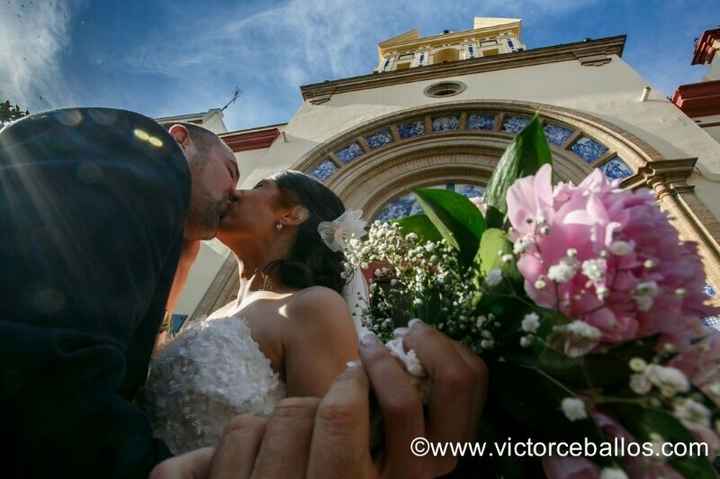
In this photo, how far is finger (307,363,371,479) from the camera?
49 cm

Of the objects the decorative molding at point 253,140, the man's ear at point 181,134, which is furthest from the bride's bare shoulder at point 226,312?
the decorative molding at point 253,140

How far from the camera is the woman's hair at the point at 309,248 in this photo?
6.78ft

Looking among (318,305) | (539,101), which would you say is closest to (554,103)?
(539,101)

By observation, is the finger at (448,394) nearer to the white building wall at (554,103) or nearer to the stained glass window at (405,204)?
the stained glass window at (405,204)

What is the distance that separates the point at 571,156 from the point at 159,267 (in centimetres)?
554

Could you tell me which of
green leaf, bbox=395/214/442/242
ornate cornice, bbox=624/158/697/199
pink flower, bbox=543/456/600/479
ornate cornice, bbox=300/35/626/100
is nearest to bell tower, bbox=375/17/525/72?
ornate cornice, bbox=300/35/626/100

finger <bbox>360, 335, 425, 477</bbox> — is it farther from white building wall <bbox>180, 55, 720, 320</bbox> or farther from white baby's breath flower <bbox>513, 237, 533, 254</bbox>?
white building wall <bbox>180, 55, 720, 320</bbox>

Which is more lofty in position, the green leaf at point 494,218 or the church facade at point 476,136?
the church facade at point 476,136

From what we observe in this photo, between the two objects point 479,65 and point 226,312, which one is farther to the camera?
point 479,65

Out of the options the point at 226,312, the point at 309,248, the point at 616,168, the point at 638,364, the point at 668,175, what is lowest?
the point at 638,364

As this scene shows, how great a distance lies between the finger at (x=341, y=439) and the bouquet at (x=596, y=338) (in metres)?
0.21

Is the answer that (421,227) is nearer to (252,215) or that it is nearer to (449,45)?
(252,215)

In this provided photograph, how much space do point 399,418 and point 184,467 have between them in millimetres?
342

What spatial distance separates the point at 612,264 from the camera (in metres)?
0.49
